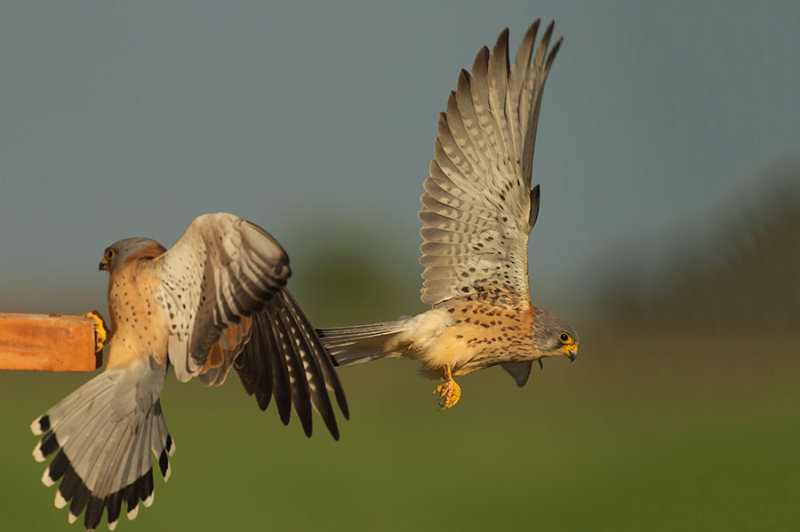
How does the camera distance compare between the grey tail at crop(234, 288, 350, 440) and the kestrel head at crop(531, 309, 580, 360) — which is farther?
the kestrel head at crop(531, 309, 580, 360)

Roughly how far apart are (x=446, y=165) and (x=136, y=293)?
54.9 inches

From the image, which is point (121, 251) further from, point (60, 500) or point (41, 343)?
point (60, 500)

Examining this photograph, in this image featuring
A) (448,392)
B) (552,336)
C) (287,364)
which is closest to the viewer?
(287,364)

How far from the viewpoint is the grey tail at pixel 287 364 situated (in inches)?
106

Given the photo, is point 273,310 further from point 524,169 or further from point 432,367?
point 524,169

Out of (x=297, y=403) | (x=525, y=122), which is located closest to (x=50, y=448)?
(x=297, y=403)

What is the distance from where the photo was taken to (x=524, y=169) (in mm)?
3609

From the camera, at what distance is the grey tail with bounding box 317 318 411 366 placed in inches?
131

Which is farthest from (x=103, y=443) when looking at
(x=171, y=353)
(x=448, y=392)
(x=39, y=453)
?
(x=448, y=392)

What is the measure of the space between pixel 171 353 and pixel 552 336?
63.2 inches

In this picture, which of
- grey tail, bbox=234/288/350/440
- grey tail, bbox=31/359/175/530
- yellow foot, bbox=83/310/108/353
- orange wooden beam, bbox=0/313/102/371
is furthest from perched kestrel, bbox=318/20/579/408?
orange wooden beam, bbox=0/313/102/371

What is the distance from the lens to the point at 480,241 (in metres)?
3.75

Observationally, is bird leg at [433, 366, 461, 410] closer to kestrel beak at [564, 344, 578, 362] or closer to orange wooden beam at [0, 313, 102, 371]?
kestrel beak at [564, 344, 578, 362]

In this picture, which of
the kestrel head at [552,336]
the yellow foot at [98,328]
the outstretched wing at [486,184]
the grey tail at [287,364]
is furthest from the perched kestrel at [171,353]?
the kestrel head at [552,336]
